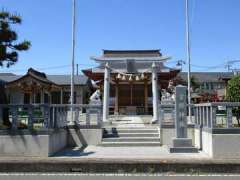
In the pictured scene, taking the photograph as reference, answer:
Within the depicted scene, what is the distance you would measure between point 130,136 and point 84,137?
1999 mm

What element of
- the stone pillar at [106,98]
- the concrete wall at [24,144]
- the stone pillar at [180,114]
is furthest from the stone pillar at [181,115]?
the stone pillar at [106,98]

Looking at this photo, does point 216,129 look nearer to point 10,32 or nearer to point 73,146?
point 73,146

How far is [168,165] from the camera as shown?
32.7 feet

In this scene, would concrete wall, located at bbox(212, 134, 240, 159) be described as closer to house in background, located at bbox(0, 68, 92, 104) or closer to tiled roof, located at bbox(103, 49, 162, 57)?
tiled roof, located at bbox(103, 49, 162, 57)

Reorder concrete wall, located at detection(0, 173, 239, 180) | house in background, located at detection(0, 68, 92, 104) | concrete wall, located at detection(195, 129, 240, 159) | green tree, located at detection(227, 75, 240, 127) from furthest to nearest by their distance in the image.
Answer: house in background, located at detection(0, 68, 92, 104) < green tree, located at detection(227, 75, 240, 127) < concrete wall, located at detection(195, 129, 240, 159) < concrete wall, located at detection(0, 173, 239, 180)

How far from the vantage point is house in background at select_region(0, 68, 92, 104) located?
3111 centimetres

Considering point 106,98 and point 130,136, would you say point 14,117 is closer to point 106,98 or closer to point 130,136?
point 130,136

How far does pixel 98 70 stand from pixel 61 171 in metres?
18.5

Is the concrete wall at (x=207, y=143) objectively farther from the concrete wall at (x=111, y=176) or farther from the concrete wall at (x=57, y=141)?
the concrete wall at (x=57, y=141)

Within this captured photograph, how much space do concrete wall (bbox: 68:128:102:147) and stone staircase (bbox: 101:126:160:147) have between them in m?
0.34

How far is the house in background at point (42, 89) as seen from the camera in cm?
3111

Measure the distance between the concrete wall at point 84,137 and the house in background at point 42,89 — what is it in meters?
14.5

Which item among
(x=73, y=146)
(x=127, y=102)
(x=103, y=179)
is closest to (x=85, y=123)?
(x=73, y=146)

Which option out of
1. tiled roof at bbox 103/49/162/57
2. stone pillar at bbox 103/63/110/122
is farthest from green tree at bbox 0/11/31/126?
tiled roof at bbox 103/49/162/57
